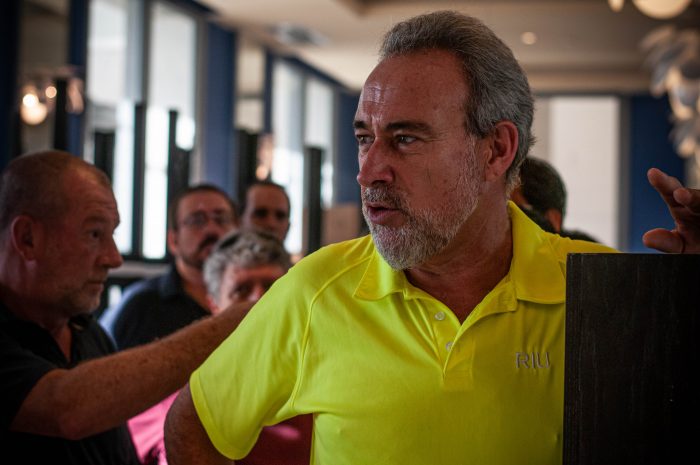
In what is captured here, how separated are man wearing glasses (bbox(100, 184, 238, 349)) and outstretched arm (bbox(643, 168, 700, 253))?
2.45 meters

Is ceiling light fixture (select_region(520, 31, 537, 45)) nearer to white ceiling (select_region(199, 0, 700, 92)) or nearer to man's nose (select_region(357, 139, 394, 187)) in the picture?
white ceiling (select_region(199, 0, 700, 92))

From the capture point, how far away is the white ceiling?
976cm

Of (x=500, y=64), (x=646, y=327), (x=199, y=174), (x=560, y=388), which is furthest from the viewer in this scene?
(x=199, y=174)

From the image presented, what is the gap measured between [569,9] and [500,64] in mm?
8967

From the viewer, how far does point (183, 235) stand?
13.4ft

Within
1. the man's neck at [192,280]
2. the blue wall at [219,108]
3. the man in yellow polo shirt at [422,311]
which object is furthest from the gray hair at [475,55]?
the blue wall at [219,108]

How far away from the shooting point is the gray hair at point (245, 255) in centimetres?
279

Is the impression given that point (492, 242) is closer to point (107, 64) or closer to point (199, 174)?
point (107, 64)

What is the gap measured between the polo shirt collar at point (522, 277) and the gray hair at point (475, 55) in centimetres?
18

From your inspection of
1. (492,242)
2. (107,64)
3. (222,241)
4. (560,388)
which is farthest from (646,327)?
(107,64)

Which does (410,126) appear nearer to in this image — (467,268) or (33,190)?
(467,268)

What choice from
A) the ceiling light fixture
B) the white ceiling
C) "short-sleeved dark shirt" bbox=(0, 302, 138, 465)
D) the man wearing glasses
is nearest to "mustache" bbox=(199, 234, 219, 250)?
the man wearing glasses

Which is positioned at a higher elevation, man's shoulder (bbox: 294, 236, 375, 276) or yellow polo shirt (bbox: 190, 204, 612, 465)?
man's shoulder (bbox: 294, 236, 375, 276)

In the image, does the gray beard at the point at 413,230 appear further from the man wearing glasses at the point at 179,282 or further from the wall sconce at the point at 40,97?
the wall sconce at the point at 40,97
